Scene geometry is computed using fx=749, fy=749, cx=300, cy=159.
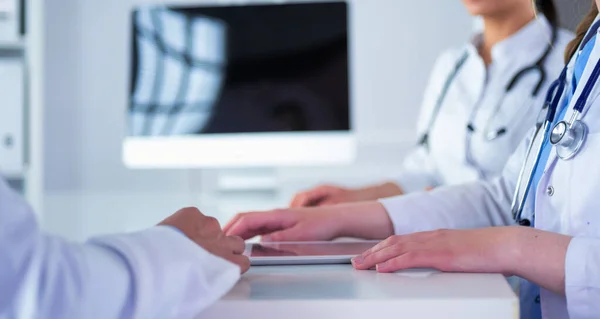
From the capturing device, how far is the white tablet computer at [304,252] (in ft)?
2.46

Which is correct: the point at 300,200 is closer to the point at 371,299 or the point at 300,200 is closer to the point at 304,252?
the point at 304,252

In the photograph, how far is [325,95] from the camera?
216 cm

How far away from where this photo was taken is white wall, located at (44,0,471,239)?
106 inches

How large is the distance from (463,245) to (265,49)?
5.25 feet

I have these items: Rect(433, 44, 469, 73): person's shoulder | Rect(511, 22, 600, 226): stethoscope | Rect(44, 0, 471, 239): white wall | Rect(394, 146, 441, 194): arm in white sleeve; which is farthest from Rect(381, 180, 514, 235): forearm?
Rect(44, 0, 471, 239): white wall

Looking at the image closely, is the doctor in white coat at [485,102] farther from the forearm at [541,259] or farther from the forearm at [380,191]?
the forearm at [541,259]

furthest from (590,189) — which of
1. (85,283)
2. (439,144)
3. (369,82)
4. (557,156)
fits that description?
(369,82)

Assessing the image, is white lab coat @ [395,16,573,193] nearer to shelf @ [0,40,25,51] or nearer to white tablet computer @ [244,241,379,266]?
white tablet computer @ [244,241,379,266]

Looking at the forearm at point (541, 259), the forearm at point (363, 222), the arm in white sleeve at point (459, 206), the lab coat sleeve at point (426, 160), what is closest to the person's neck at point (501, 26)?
the lab coat sleeve at point (426, 160)

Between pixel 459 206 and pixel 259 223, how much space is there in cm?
28

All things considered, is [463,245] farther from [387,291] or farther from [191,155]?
[191,155]

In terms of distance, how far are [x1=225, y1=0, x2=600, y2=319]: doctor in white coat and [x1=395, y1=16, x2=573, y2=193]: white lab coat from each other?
1.18 ft

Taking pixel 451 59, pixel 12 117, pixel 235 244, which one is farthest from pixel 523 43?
pixel 12 117

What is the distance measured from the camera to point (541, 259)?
68 centimetres
